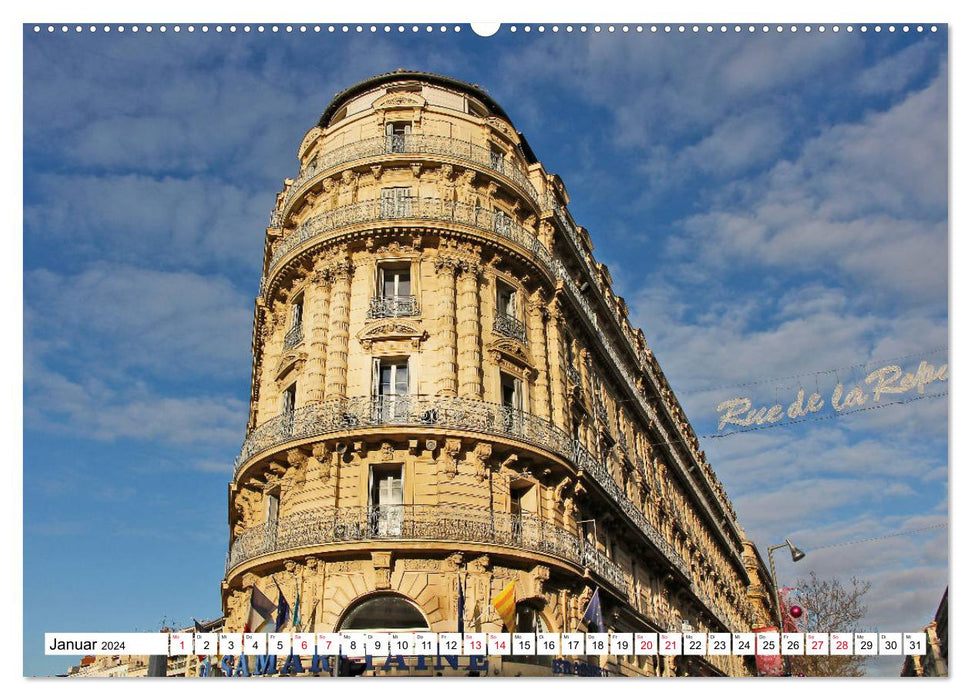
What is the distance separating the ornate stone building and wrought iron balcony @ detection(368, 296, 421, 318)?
0.21ft

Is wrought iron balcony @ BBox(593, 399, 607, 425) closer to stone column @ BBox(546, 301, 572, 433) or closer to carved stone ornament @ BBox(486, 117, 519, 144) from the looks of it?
stone column @ BBox(546, 301, 572, 433)

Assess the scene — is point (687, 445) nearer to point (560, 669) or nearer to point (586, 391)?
point (586, 391)

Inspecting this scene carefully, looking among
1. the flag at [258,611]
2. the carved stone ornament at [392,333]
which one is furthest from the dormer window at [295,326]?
the flag at [258,611]

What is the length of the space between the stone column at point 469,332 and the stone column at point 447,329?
9.4 inches

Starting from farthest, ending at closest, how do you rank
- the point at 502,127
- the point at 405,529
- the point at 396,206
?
the point at 502,127, the point at 396,206, the point at 405,529

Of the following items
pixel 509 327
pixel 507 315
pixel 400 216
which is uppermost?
pixel 400 216

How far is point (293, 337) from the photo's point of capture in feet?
87.4

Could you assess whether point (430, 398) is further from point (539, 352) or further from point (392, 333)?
point (539, 352)

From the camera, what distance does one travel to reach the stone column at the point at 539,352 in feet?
86.8

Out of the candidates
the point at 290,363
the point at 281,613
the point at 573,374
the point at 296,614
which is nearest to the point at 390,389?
the point at 290,363

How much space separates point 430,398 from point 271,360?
7.76 metres

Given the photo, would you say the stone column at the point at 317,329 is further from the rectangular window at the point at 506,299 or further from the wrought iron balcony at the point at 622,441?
the wrought iron balcony at the point at 622,441

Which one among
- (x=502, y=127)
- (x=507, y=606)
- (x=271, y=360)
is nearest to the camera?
(x=507, y=606)

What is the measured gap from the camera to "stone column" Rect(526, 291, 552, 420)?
2645cm
